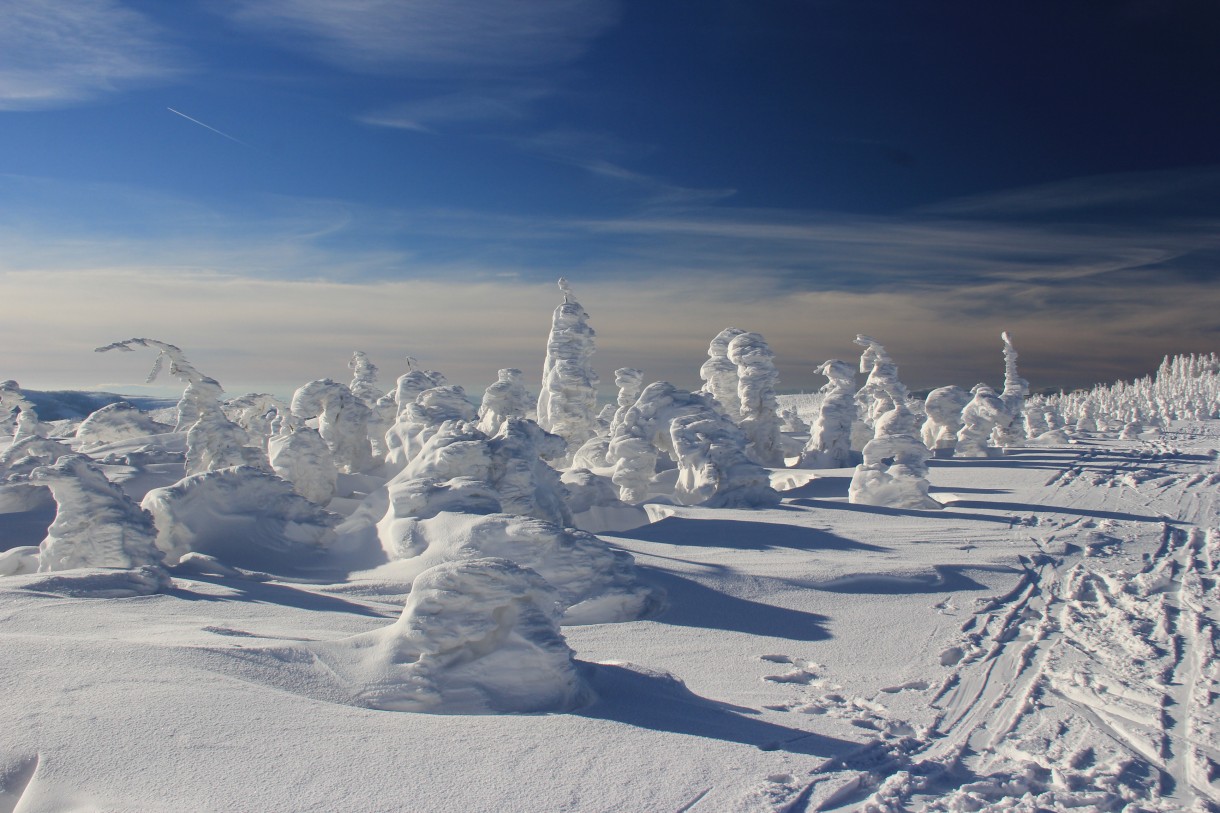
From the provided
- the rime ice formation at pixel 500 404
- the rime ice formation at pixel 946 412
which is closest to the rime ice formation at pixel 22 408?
the rime ice formation at pixel 500 404

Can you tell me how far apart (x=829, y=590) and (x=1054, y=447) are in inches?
1326

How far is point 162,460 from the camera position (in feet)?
86.2

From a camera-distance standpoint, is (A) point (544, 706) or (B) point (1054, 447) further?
(B) point (1054, 447)

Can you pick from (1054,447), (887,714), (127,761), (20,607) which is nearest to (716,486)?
(887,714)

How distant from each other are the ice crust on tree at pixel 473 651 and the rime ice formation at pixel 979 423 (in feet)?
112

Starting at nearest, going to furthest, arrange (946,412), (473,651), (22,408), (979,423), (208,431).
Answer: (473,651), (208,431), (22,408), (979,423), (946,412)

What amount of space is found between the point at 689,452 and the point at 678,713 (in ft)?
55.4

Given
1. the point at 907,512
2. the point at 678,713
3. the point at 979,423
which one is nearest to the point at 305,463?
the point at 907,512

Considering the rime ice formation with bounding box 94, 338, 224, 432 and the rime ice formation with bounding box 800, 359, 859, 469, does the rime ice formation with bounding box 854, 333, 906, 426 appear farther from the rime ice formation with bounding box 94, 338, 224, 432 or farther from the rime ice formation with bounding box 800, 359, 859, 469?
the rime ice formation with bounding box 94, 338, 224, 432

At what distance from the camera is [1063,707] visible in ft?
25.3

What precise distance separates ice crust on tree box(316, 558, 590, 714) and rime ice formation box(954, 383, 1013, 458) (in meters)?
34.3

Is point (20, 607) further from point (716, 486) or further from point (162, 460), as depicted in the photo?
point (162, 460)

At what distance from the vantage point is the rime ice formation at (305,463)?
23.0 meters

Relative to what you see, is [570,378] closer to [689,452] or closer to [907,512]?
[689,452]
